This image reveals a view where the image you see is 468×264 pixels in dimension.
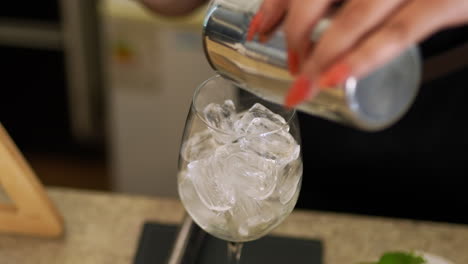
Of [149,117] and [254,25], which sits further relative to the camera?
[149,117]

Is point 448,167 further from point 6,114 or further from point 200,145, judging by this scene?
point 6,114

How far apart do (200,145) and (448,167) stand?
0.61 metres

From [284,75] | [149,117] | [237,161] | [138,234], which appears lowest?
[149,117]

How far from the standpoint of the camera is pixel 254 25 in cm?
50

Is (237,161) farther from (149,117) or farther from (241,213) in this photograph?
(149,117)

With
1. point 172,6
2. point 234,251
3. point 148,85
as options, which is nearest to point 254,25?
point 234,251

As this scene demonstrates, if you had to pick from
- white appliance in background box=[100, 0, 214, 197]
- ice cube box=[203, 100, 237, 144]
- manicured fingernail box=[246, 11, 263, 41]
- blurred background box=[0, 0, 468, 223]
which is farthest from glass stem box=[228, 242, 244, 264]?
white appliance in background box=[100, 0, 214, 197]

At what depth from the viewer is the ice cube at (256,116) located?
0.59 metres

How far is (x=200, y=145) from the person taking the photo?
2.03 feet

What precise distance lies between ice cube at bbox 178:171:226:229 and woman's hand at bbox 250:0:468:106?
20 cm

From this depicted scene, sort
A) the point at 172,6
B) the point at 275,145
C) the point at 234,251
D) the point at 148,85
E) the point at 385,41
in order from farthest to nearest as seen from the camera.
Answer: the point at 148,85 → the point at 172,6 → the point at 234,251 → the point at 275,145 → the point at 385,41

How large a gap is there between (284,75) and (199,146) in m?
0.16

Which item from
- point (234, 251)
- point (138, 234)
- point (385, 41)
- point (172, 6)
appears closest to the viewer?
point (385, 41)

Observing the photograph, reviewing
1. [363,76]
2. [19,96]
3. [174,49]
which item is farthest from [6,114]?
[363,76]
